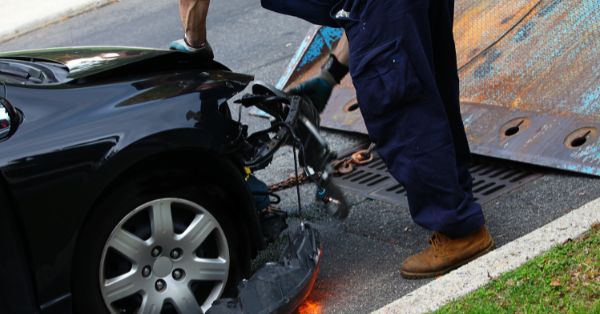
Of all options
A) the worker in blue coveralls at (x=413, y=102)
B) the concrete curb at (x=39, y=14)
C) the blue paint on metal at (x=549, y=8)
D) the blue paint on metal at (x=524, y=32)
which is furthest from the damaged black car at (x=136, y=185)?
the concrete curb at (x=39, y=14)

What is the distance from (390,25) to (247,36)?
17.6 ft

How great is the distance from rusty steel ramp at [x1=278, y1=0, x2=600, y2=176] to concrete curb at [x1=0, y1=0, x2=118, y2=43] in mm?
6757

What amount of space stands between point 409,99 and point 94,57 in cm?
135

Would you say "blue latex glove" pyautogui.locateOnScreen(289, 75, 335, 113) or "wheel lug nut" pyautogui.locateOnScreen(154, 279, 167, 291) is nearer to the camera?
"wheel lug nut" pyautogui.locateOnScreen(154, 279, 167, 291)

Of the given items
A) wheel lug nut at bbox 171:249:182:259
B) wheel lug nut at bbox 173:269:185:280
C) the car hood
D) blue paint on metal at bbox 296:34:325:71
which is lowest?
blue paint on metal at bbox 296:34:325:71

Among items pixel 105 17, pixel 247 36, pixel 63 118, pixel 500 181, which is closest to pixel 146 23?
pixel 105 17

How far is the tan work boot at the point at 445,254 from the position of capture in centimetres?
416

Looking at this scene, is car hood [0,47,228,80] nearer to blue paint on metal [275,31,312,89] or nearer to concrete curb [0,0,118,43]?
blue paint on metal [275,31,312,89]

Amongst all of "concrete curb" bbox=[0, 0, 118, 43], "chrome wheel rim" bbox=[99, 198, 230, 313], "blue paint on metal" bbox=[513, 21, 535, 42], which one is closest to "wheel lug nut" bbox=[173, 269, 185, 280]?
"chrome wheel rim" bbox=[99, 198, 230, 313]

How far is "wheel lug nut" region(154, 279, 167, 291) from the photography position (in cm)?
379

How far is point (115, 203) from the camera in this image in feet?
12.0

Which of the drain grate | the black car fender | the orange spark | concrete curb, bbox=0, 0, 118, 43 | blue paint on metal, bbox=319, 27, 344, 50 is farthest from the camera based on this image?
concrete curb, bbox=0, 0, 118, 43

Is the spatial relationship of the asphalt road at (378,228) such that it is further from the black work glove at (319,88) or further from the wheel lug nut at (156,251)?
the wheel lug nut at (156,251)

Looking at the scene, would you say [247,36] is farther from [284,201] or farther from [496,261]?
[496,261]
